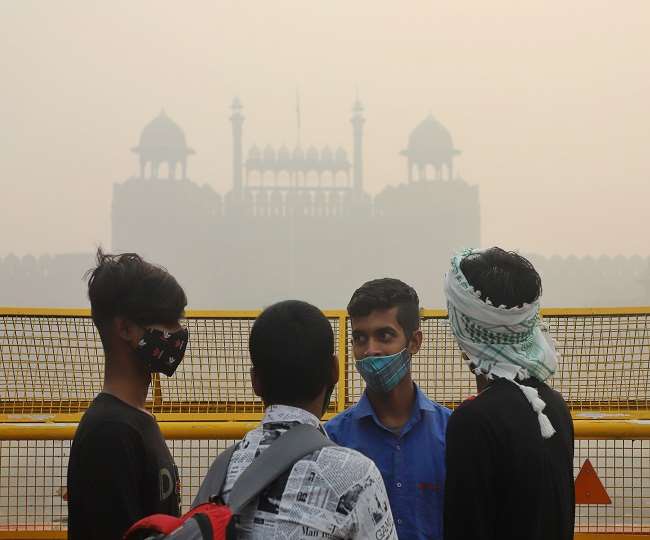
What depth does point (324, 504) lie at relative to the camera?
1465 millimetres

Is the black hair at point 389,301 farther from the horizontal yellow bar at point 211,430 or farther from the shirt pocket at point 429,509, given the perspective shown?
the horizontal yellow bar at point 211,430

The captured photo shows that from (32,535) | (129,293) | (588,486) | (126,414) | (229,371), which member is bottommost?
(32,535)

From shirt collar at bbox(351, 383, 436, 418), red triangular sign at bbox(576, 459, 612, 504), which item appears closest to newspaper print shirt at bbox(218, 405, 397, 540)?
shirt collar at bbox(351, 383, 436, 418)

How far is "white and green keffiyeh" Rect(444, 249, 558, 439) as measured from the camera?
1.90m

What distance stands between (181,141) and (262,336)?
91.9 meters

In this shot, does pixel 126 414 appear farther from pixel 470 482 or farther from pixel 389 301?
pixel 389 301

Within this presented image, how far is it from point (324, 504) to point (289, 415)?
202 millimetres

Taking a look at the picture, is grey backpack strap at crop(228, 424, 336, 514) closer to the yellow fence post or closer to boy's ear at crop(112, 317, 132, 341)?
boy's ear at crop(112, 317, 132, 341)

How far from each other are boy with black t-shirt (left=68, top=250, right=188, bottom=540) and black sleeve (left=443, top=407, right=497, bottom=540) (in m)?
0.69

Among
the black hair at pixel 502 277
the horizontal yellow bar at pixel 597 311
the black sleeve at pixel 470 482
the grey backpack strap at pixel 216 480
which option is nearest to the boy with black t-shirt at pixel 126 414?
the grey backpack strap at pixel 216 480

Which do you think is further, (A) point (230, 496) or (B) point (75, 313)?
(B) point (75, 313)

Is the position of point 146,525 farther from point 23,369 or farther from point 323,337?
point 23,369

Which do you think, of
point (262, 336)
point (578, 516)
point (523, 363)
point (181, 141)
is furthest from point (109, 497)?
point (181, 141)

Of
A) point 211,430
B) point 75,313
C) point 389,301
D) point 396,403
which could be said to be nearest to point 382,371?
point 396,403
